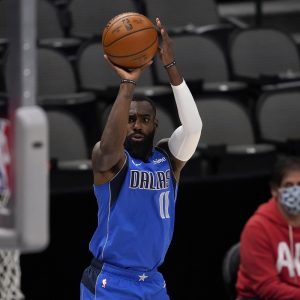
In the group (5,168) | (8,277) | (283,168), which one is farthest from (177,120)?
(5,168)

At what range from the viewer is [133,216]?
5066mm

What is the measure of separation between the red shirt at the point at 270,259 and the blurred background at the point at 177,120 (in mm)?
762

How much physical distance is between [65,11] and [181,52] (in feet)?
3.96

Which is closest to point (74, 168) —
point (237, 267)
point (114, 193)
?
point (237, 267)

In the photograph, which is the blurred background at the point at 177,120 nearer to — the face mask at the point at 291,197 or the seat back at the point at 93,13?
the seat back at the point at 93,13

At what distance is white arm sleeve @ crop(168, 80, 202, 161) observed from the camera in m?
5.10

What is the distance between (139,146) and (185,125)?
0.78 ft

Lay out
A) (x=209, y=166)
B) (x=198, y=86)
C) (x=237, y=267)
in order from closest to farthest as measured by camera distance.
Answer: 1. (x=237, y=267)
2. (x=209, y=166)
3. (x=198, y=86)

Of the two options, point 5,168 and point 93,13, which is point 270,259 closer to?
point 5,168

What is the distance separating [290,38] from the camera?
890cm

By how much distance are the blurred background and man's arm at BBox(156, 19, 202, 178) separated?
1.34m

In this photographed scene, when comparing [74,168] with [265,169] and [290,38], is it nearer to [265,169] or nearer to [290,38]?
[265,169]

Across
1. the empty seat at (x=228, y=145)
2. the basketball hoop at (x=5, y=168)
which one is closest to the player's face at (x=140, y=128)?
the empty seat at (x=228, y=145)

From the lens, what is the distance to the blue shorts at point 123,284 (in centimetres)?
507
